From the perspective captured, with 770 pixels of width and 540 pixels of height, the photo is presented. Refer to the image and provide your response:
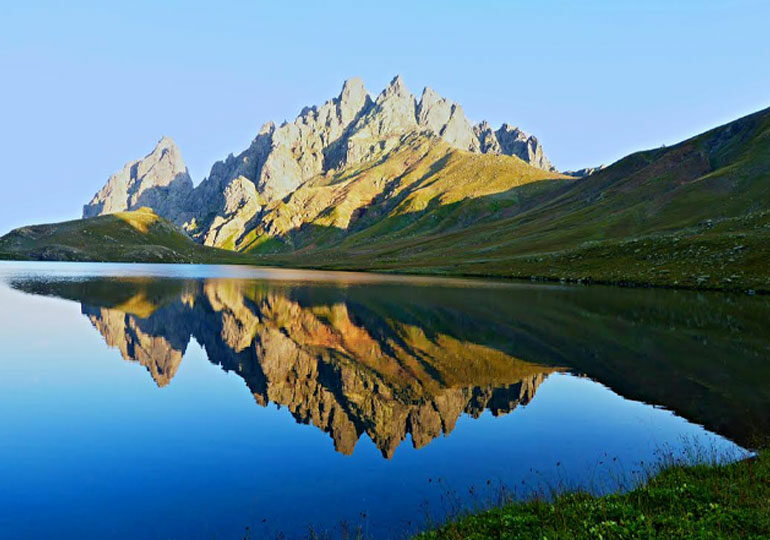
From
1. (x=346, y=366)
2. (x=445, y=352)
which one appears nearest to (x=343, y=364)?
(x=346, y=366)

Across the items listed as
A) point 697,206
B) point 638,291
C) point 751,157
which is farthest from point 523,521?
point 751,157

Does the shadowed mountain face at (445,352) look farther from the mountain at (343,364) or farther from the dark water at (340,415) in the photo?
the dark water at (340,415)

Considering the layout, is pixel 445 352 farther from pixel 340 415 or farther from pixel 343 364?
pixel 340 415

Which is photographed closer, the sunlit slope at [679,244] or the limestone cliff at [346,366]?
the limestone cliff at [346,366]

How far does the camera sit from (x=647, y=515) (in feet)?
46.4

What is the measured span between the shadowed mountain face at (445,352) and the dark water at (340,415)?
0.27 m

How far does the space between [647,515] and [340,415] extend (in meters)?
18.0

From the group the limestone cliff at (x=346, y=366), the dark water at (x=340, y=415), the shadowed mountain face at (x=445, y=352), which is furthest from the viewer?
the shadowed mountain face at (x=445, y=352)

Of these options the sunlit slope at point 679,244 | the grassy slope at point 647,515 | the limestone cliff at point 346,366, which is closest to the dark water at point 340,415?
the limestone cliff at point 346,366

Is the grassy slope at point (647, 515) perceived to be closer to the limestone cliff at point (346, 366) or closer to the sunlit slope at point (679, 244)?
the limestone cliff at point (346, 366)

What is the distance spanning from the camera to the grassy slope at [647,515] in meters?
13.0

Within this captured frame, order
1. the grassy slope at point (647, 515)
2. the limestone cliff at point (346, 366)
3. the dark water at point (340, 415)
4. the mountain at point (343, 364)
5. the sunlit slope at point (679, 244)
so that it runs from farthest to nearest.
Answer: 1. the sunlit slope at point (679, 244)
2. the mountain at point (343, 364)
3. the limestone cliff at point (346, 366)
4. the dark water at point (340, 415)
5. the grassy slope at point (647, 515)

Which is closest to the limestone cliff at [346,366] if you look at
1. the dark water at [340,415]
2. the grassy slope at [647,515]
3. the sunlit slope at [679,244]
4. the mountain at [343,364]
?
the mountain at [343,364]

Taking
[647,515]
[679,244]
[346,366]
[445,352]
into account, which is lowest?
[445,352]
